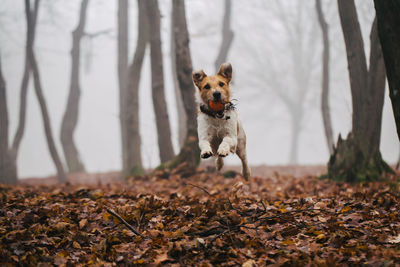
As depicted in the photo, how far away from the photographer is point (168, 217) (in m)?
4.27

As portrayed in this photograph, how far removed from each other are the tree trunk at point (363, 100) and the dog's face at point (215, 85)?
5476 mm

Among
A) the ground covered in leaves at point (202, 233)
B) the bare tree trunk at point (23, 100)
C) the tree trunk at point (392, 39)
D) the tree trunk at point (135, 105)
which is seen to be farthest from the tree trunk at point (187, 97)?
the bare tree trunk at point (23, 100)

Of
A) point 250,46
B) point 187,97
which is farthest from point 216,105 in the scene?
point 250,46

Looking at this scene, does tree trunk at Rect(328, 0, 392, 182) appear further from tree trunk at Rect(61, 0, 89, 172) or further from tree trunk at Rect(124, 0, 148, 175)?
tree trunk at Rect(61, 0, 89, 172)

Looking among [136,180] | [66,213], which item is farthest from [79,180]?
[66,213]

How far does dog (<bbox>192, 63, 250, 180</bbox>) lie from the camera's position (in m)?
3.07

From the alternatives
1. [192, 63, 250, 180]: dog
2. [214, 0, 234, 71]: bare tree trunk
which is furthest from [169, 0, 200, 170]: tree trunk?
[214, 0, 234, 71]: bare tree trunk

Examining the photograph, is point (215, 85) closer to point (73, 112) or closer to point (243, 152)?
point (243, 152)

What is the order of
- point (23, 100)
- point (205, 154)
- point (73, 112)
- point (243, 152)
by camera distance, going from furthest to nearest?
point (73, 112) → point (23, 100) → point (243, 152) → point (205, 154)

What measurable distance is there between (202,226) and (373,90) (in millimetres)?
5606

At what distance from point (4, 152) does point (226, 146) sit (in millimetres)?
11283

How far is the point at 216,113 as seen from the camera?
3.21m

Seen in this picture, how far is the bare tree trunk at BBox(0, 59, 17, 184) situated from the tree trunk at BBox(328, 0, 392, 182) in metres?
10.8

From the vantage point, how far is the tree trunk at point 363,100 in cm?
748
